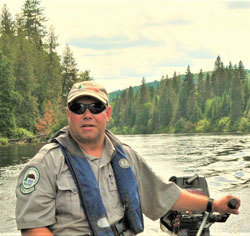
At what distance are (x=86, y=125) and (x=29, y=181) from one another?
466 mm

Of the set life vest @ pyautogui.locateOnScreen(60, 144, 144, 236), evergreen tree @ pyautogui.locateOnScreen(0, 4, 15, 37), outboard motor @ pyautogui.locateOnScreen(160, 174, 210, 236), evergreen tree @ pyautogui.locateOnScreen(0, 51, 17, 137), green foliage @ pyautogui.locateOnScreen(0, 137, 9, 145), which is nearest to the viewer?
life vest @ pyautogui.locateOnScreen(60, 144, 144, 236)

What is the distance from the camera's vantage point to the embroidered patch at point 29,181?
248cm

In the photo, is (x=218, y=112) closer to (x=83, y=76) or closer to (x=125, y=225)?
(x=83, y=76)

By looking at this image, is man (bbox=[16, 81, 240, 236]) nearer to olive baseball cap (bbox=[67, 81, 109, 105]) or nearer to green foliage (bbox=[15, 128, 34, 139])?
olive baseball cap (bbox=[67, 81, 109, 105])

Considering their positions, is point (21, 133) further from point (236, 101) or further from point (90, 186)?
point (236, 101)

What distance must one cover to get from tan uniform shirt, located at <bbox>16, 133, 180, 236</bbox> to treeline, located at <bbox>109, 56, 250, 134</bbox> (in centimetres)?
10674

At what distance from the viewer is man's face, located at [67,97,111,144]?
8.98 feet

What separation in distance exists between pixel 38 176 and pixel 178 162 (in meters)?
23.2

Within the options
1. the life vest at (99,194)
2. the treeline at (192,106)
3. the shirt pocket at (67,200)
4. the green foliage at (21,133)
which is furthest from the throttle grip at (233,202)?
the treeline at (192,106)

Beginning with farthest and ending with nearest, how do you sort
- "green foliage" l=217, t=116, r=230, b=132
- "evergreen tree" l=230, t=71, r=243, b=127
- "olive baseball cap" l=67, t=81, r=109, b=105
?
1. "evergreen tree" l=230, t=71, r=243, b=127
2. "green foliage" l=217, t=116, r=230, b=132
3. "olive baseball cap" l=67, t=81, r=109, b=105

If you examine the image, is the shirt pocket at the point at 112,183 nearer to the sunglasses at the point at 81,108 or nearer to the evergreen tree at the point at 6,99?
the sunglasses at the point at 81,108

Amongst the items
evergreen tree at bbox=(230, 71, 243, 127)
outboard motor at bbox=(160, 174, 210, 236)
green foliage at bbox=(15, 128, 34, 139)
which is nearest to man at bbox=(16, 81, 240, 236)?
outboard motor at bbox=(160, 174, 210, 236)

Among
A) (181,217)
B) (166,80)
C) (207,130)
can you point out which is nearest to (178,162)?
(181,217)

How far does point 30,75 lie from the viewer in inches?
2402
